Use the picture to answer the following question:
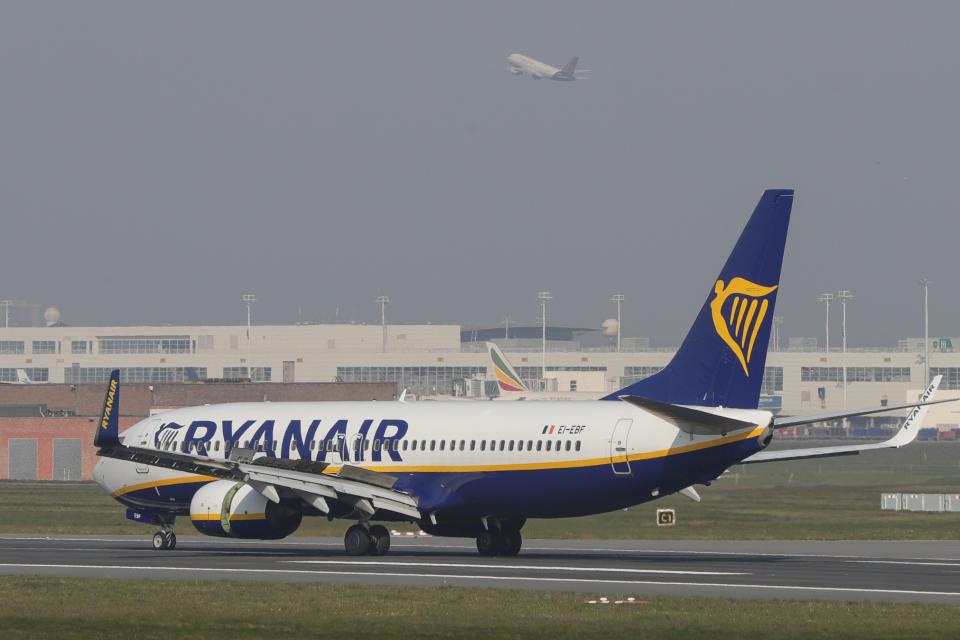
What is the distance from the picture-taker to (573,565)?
4006 cm

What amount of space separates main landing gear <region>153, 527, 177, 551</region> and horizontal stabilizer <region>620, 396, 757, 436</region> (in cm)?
1574

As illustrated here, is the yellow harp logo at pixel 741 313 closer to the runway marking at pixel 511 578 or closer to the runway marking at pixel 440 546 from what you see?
the runway marking at pixel 511 578

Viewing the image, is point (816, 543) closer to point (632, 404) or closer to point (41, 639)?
point (632, 404)

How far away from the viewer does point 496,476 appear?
4181 centimetres

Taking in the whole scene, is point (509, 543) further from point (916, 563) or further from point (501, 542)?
point (916, 563)

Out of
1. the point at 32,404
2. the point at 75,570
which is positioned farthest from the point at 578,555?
the point at 32,404

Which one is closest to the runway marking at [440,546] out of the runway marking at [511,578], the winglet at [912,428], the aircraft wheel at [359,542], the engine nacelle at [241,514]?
the winglet at [912,428]

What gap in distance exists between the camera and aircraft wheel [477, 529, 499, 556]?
43875 millimetres

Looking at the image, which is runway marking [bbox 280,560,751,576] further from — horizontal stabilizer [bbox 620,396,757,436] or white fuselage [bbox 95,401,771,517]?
horizontal stabilizer [bbox 620,396,757,436]

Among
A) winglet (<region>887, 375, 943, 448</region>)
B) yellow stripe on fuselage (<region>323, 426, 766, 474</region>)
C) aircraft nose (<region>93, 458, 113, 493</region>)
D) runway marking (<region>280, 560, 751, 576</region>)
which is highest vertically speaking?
winglet (<region>887, 375, 943, 448</region>)

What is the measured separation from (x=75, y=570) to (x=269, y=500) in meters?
5.92

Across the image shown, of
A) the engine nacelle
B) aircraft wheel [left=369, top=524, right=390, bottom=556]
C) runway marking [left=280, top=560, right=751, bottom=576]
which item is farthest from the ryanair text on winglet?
aircraft wheel [left=369, top=524, right=390, bottom=556]

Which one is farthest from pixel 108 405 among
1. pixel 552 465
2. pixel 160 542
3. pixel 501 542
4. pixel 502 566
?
pixel 552 465

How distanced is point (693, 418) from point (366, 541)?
10085 mm
